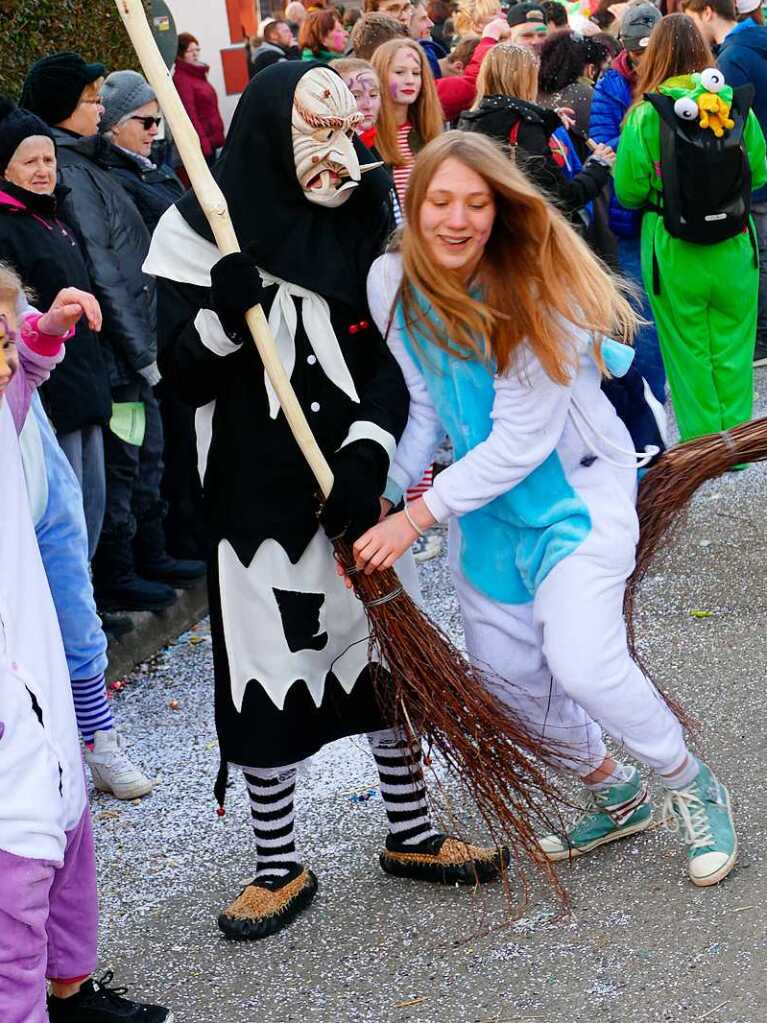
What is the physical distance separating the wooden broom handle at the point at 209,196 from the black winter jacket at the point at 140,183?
2.51 meters

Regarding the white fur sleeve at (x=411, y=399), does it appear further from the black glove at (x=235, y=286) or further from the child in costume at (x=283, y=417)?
the black glove at (x=235, y=286)

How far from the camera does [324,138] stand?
10.2 ft

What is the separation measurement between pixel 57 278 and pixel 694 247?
280 cm

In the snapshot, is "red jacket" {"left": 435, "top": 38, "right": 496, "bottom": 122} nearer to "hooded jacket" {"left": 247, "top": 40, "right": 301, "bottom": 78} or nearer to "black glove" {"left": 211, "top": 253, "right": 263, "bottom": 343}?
"hooded jacket" {"left": 247, "top": 40, "right": 301, "bottom": 78}

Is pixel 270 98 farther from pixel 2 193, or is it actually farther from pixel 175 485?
pixel 175 485

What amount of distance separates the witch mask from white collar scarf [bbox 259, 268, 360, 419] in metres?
0.20

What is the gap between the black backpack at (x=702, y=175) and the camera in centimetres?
593

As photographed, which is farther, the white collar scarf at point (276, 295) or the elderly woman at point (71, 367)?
the elderly woman at point (71, 367)

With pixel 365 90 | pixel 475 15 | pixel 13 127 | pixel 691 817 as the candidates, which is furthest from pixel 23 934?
pixel 475 15

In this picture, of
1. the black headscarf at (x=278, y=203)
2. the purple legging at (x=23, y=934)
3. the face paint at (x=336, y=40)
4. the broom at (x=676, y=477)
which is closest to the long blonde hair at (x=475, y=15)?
the face paint at (x=336, y=40)

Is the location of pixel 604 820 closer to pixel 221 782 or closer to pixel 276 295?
pixel 221 782

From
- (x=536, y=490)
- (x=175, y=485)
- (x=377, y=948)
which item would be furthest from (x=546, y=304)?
(x=175, y=485)

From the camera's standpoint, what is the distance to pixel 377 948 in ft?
10.7

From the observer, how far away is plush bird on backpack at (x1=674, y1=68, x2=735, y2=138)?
231 inches
